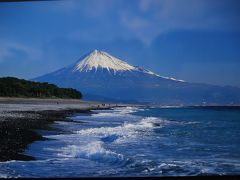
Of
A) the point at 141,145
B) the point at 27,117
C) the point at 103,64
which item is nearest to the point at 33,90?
the point at 27,117

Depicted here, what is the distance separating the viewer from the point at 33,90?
4340 millimetres

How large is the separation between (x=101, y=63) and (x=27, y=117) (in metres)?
0.85

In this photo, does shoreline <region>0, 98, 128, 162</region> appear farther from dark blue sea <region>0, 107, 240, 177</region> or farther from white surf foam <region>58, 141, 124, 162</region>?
white surf foam <region>58, 141, 124, 162</region>

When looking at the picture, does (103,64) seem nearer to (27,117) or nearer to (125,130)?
(125,130)

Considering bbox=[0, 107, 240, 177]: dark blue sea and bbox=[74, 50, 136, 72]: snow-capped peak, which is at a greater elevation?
bbox=[74, 50, 136, 72]: snow-capped peak

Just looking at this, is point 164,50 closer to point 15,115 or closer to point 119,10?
point 119,10

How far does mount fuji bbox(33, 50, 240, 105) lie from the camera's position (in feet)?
13.4

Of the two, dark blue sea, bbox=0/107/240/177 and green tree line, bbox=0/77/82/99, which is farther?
green tree line, bbox=0/77/82/99

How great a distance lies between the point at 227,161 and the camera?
3.79m

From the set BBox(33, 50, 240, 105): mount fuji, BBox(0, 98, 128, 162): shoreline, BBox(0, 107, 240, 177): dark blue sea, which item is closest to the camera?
BBox(0, 107, 240, 177): dark blue sea

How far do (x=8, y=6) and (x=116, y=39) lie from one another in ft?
3.12

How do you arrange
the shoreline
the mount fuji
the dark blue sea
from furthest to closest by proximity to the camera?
the mount fuji → the shoreline → the dark blue sea

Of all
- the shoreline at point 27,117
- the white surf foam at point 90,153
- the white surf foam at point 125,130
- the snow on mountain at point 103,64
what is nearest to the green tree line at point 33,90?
the shoreline at point 27,117

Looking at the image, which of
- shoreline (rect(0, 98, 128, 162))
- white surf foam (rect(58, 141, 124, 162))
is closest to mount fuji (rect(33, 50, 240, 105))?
shoreline (rect(0, 98, 128, 162))
